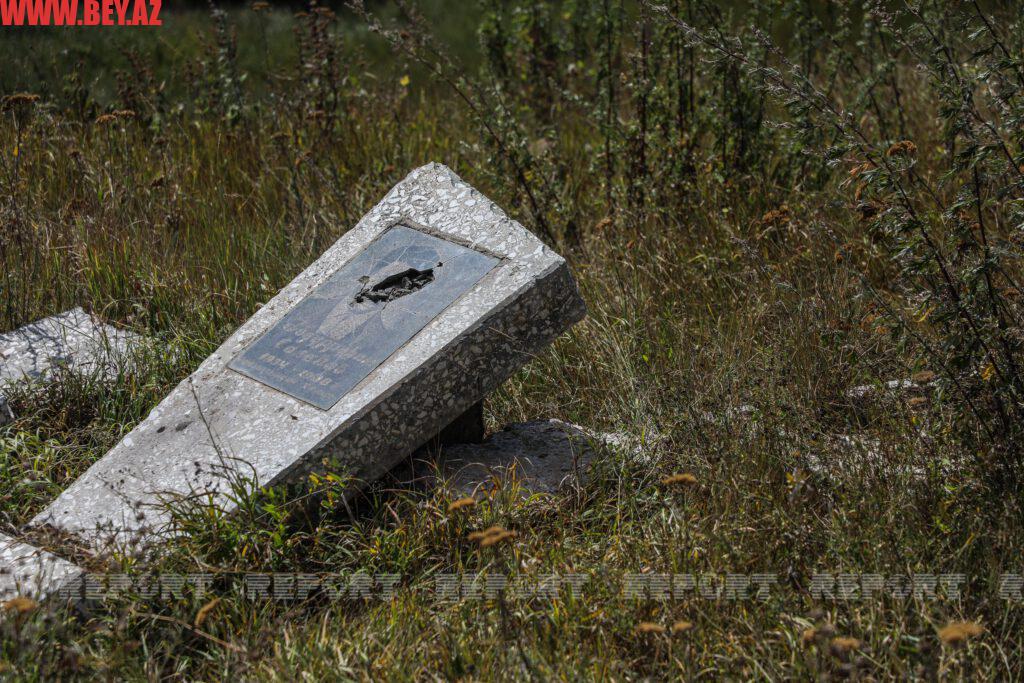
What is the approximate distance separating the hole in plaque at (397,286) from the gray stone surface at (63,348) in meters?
1.19

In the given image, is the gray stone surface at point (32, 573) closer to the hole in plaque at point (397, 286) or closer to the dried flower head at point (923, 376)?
the hole in plaque at point (397, 286)

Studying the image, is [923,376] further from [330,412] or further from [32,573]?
[32,573]

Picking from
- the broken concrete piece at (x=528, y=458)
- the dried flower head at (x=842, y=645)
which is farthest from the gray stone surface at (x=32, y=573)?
the dried flower head at (x=842, y=645)

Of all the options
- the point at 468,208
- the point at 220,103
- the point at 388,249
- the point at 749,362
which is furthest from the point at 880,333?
the point at 220,103

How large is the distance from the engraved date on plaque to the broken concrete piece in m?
0.47

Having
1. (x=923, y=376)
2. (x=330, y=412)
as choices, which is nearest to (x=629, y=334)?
(x=923, y=376)

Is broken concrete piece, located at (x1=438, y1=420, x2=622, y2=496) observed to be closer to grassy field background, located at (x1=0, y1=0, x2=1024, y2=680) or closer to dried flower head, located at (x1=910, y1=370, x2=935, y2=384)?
grassy field background, located at (x1=0, y1=0, x2=1024, y2=680)

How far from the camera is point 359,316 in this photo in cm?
340

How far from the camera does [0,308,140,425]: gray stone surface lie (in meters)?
3.98

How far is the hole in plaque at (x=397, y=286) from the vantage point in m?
3.43

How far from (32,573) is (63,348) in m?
1.64

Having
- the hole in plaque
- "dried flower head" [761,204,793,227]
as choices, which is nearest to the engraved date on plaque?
the hole in plaque

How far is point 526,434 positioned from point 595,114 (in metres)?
2.06

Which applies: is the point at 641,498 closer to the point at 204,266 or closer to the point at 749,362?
the point at 749,362
